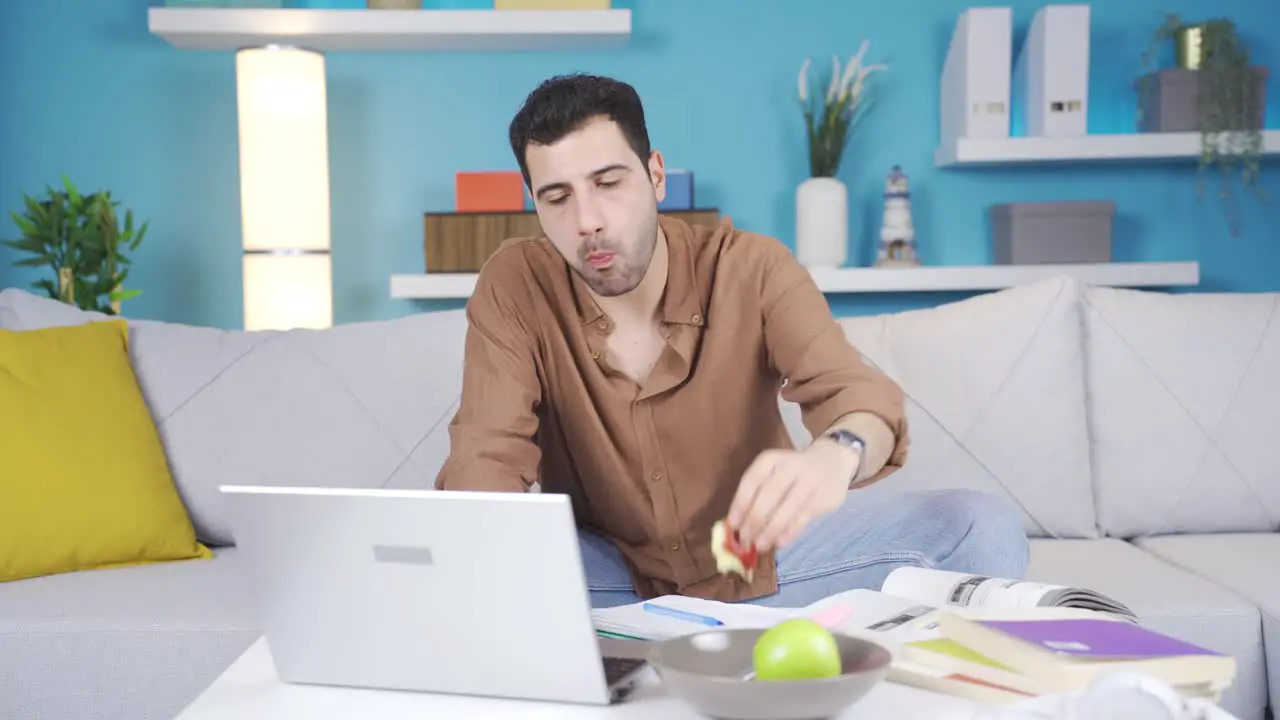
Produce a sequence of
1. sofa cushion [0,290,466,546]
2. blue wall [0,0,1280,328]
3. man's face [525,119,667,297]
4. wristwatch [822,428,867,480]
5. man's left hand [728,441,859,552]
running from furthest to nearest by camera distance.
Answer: blue wall [0,0,1280,328], sofa cushion [0,290,466,546], man's face [525,119,667,297], wristwatch [822,428,867,480], man's left hand [728,441,859,552]

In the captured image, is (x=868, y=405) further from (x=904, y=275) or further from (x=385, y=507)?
(x=904, y=275)

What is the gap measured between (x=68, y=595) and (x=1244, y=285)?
2.83m

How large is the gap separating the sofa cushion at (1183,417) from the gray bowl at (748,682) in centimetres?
153

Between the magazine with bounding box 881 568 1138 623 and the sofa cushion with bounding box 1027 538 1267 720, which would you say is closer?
the magazine with bounding box 881 568 1138 623

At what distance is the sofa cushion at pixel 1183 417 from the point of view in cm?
218

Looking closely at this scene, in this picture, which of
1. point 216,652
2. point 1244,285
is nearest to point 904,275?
point 1244,285

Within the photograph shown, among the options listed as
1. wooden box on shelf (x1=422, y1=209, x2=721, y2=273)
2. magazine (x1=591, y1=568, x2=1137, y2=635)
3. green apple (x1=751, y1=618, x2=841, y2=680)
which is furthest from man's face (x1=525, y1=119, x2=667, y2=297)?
wooden box on shelf (x1=422, y1=209, x2=721, y2=273)

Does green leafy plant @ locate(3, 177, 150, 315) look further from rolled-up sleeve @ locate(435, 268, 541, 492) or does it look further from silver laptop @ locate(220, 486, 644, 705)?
silver laptop @ locate(220, 486, 644, 705)

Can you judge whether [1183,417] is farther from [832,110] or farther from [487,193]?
[487,193]

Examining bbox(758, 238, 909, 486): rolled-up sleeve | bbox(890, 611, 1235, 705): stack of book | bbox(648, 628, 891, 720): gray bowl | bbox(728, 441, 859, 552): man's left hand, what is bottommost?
bbox(890, 611, 1235, 705): stack of book

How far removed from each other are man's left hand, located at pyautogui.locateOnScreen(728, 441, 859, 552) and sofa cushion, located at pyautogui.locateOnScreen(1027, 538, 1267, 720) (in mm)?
864

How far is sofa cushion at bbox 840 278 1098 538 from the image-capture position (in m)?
2.17

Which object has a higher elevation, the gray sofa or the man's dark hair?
the man's dark hair

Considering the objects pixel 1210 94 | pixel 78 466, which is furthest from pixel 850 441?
pixel 1210 94
